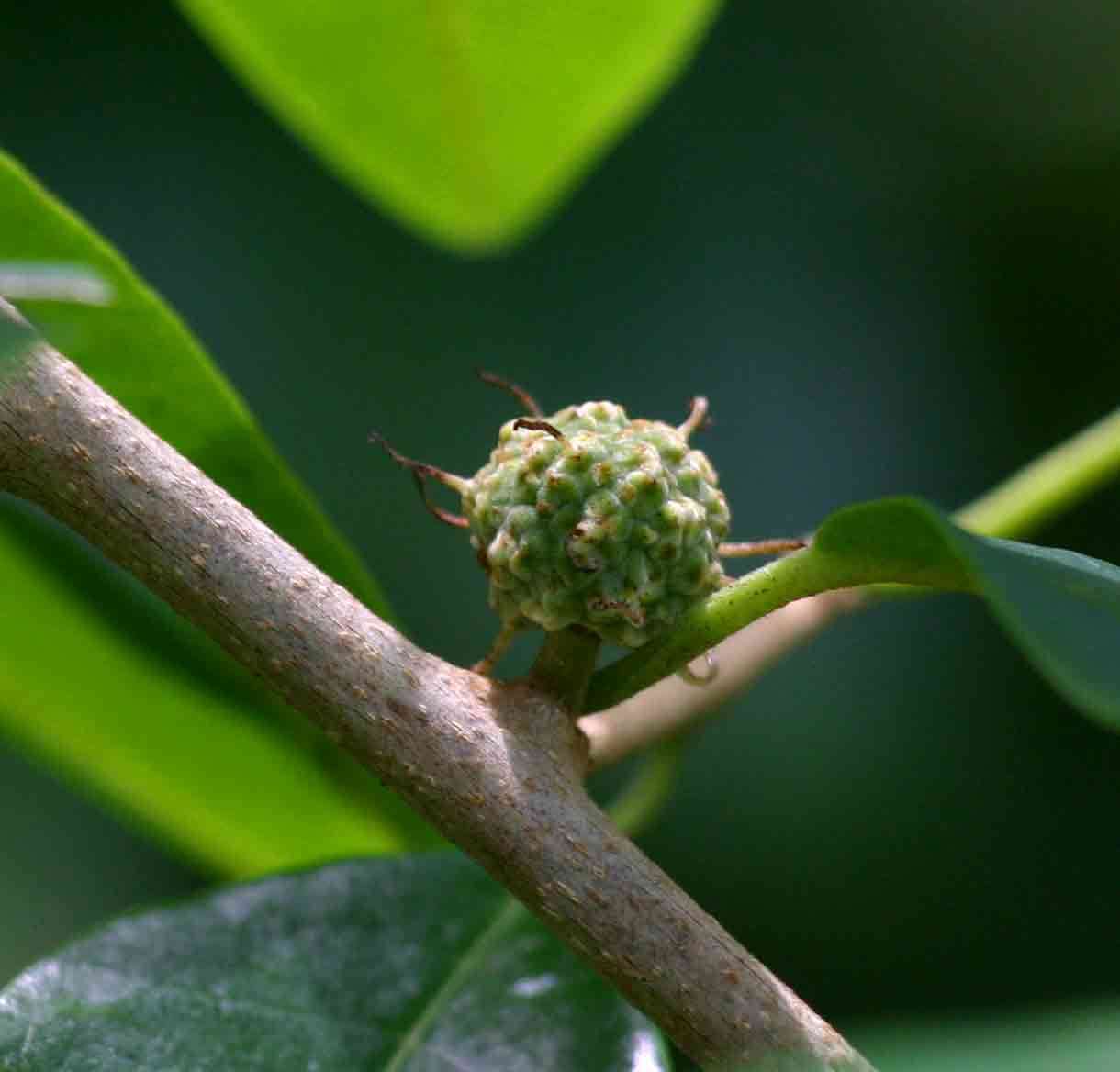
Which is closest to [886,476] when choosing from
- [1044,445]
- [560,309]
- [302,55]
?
[1044,445]

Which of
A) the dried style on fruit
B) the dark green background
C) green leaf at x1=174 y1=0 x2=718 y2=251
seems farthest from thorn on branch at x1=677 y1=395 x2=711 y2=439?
the dark green background

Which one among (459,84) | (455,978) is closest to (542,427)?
(455,978)

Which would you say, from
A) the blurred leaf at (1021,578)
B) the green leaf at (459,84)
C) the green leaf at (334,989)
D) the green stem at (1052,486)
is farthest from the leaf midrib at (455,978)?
the green leaf at (459,84)

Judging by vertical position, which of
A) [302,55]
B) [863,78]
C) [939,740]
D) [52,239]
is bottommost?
[52,239]

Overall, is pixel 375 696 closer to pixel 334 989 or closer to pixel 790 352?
pixel 334 989

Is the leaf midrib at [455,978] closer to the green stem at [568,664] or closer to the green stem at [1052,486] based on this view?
the green stem at [568,664]

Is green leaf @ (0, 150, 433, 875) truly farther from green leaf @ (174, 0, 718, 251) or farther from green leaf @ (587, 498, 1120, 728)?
green leaf @ (174, 0, 718, 251)

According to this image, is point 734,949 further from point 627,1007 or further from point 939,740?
point 939,740
